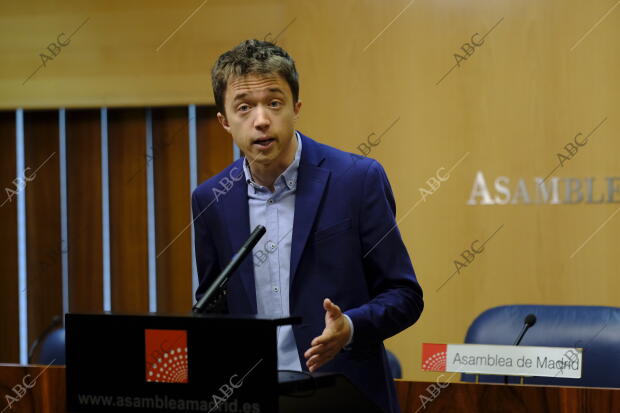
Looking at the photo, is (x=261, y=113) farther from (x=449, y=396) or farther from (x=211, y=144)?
(x=211, y=144)

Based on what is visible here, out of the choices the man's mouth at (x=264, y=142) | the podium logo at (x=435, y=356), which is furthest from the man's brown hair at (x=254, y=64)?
the podium logo at (x=435, y=356)

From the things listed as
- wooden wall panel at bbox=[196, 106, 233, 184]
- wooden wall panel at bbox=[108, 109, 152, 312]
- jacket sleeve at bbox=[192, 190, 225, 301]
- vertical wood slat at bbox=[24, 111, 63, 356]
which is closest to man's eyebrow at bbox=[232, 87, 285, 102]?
jacket sleeve at bbox=[192, 190, 225, 301]

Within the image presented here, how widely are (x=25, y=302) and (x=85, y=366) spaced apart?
3773 mm

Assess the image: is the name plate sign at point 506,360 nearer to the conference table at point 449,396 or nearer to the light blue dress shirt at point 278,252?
the conference table at point 449,396

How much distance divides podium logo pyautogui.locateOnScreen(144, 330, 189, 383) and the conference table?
2.94 ft

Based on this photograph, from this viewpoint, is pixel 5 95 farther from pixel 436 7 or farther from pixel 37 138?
pixel 436 7

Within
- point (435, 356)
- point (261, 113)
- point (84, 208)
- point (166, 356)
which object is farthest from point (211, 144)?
point (166, 356)

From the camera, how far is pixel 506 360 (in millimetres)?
1936

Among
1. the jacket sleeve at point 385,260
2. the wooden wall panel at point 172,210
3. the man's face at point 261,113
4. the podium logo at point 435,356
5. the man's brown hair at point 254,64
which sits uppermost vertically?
the wooden wall panel at point 172,210

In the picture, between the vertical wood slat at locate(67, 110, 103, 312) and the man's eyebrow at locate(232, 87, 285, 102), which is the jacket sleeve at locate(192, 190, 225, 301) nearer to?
the man's eyebrow at locate(232, 87, 285, 102)

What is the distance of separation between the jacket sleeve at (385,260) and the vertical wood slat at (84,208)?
3.18 m

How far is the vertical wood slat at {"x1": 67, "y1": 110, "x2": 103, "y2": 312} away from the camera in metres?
4.69

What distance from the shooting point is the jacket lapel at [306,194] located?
173 centimetres

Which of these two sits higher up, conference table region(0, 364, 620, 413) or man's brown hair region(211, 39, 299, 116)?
man's brown hair region(211, 39, 299, 116)
